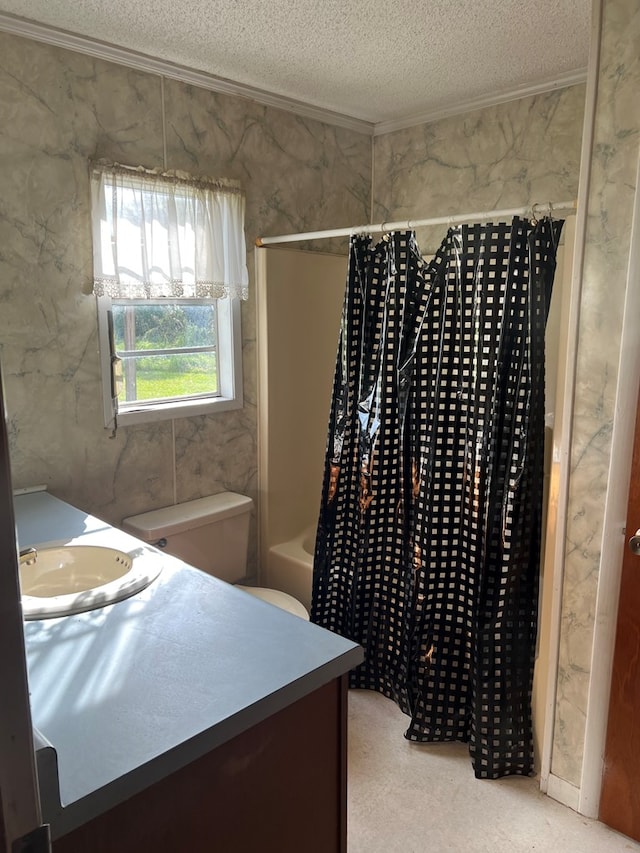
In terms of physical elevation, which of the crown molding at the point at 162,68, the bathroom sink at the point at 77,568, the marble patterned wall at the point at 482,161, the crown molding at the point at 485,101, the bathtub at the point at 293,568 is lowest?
the bathtub at the point at 293,568

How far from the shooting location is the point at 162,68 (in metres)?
2.42

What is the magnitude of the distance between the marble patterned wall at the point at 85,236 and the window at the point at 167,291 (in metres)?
0.06

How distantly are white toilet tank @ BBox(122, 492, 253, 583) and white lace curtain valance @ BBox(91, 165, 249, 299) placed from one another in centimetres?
86

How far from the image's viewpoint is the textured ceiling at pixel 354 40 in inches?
78.7

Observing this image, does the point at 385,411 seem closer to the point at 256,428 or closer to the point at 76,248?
the point at 256,428

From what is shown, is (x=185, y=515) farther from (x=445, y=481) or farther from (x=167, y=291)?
(x=445, y=481)

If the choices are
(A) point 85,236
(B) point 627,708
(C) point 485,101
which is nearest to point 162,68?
(A) point 85,236

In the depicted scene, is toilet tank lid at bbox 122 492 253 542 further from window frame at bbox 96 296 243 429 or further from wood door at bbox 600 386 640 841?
wood door at bbox 600 386 640 841

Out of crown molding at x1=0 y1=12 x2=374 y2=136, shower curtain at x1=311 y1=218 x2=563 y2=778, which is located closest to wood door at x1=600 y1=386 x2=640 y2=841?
shower curtain at x1=311 y1=218 x2=563 y2=778

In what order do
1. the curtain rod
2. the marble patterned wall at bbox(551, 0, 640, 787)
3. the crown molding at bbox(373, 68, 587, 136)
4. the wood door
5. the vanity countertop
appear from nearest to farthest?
1. the vanity countertop
2. the marble patterned wall at bbox(551, 0, 640, 787)
3. the wood door
4. the curtain rod
5. the crown molding at bbox(373, 68, 587, 136)

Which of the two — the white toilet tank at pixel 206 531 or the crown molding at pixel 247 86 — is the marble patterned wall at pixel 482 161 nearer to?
the crown molding at pixel 247 86

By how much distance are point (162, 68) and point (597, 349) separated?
6.20 feet

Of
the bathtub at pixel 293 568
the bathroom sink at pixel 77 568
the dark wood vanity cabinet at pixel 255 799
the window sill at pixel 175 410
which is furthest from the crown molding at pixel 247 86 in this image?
the dark wood vanity cabinet at pixel 255 799

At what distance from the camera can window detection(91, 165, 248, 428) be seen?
2367mm
